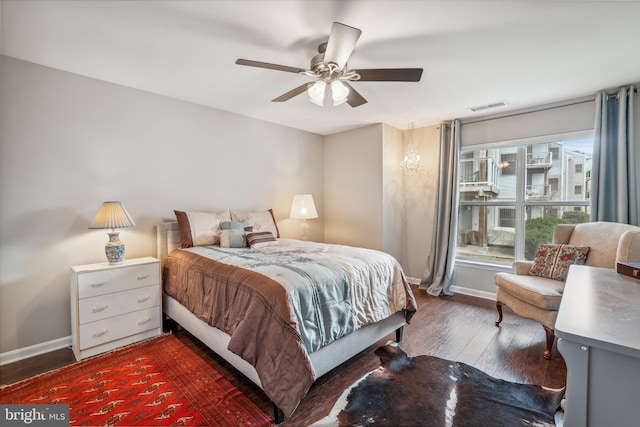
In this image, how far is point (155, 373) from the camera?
6.83 ft

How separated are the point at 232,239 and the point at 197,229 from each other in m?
0.39

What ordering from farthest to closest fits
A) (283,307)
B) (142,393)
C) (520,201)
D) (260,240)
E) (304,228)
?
(304,228), (520,201), (260,240), (142,393), (283,307)

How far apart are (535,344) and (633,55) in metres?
2.59

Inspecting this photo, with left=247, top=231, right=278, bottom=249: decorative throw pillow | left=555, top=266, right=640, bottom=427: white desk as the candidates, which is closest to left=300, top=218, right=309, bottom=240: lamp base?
left=247, top=231, right=278, bottom=249: decorative throw pillow

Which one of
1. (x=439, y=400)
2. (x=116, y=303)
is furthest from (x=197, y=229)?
(x=439, y=400)

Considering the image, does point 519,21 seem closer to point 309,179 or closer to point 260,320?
point 260,320

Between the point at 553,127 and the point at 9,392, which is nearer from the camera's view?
the point at 9,392

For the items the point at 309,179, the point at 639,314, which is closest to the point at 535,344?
the point at 639,314

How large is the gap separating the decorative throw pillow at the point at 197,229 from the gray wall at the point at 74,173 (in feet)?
1.09

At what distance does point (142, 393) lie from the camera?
1866mm

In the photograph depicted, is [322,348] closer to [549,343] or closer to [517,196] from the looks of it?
[549,343]

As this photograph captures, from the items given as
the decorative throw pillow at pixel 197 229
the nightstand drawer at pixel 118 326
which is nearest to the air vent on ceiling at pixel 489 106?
the decorative throw pillow at pixel 197 229

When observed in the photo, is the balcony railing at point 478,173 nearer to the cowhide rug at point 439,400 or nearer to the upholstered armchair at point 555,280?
the upholstered armchair at point 555,280

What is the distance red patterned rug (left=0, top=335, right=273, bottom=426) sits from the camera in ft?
5.42
